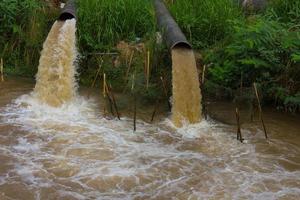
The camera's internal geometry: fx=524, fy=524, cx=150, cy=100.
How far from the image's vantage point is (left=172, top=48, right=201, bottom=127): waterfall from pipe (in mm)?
6680

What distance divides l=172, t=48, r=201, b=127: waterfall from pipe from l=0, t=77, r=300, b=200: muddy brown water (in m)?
0.16

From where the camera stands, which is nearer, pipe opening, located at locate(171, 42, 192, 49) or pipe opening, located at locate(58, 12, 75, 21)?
pipe opening, located at locate(171, 42, 192, 49)

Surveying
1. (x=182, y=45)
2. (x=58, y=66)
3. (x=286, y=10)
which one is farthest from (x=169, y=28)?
(x=286, y=10)

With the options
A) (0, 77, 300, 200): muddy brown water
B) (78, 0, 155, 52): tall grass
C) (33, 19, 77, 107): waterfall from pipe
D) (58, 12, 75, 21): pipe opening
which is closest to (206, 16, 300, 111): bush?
(0, 77, 300, 200): muddy brown water

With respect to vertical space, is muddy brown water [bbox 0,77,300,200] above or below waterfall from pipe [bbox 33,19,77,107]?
below

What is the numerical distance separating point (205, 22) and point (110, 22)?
1.47m

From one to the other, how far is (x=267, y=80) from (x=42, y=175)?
3535 millimetres

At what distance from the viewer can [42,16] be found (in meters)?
8.40

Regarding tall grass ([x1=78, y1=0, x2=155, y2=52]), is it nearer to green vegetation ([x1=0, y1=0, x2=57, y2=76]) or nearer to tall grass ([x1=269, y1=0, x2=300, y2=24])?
green vegetation ([x1=0, y1=0, x2=57, y2=76])

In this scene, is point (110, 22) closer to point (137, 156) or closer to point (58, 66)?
point (58, 66)

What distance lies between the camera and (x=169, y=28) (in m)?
7.43

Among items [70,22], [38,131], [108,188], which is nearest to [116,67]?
[70,22]

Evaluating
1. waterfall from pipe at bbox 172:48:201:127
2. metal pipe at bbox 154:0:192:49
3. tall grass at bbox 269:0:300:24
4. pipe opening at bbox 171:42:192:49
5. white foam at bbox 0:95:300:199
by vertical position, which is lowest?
white foam at bbox 0:95:300:199

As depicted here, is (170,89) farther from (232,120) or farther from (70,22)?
(70,22)
